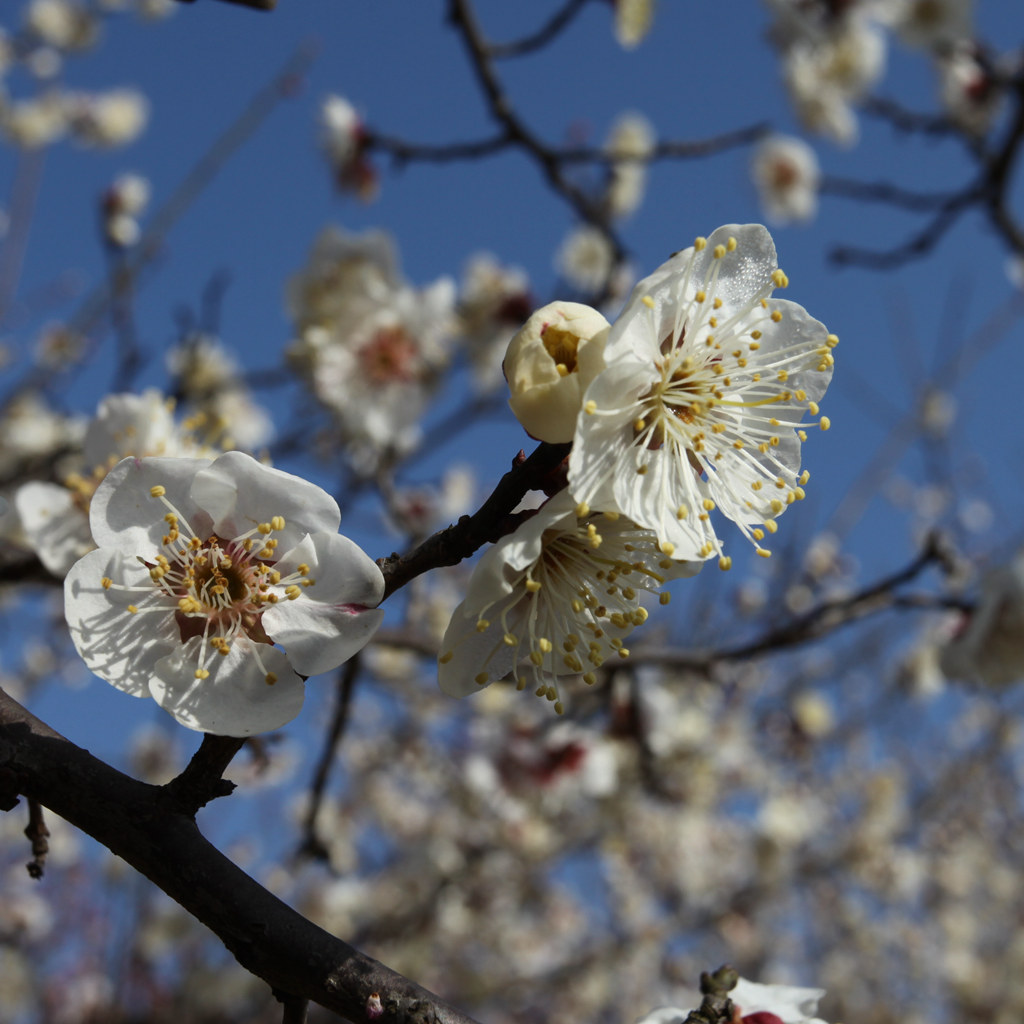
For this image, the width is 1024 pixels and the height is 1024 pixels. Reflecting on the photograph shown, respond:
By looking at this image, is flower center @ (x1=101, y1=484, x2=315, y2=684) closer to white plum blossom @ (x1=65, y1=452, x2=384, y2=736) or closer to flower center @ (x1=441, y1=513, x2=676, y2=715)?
white plum blossom @ (x1=65, y1=452, x2=384, y2=736)

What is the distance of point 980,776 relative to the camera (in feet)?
23.4

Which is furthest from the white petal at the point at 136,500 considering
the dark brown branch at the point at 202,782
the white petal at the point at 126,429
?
the white petal at the point at 126,429

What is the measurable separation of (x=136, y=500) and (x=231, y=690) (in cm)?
25

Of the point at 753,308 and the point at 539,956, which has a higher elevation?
the point at 539,956

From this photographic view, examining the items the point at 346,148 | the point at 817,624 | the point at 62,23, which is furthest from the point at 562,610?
the point at 62,23

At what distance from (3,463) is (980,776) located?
7.21 meters

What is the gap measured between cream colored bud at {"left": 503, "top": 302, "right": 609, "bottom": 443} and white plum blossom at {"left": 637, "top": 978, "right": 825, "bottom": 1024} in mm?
671

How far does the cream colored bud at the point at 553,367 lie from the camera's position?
86 cm

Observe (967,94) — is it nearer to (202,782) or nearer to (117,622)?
(117,622)

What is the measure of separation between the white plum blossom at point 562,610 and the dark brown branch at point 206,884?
0.97 feet

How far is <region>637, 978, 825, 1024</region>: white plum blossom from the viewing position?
1.00m

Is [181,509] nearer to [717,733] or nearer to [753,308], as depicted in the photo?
[753,308]

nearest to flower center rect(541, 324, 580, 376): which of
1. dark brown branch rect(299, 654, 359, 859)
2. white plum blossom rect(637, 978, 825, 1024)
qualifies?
white plum blossom rect(637, 978, 825, 1024)

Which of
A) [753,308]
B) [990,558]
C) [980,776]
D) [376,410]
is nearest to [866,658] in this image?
[990,558]
